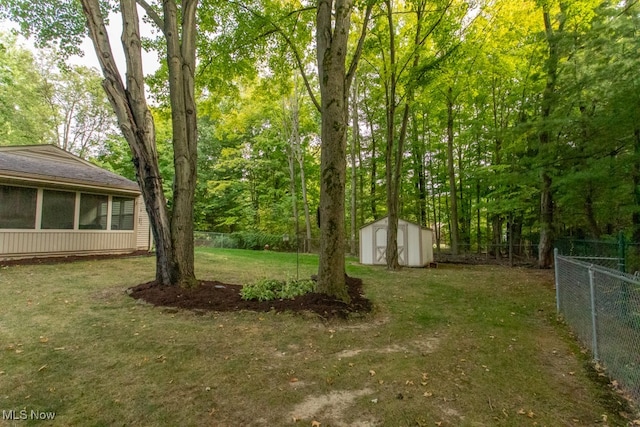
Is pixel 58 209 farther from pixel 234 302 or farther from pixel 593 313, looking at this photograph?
pixel 593 313

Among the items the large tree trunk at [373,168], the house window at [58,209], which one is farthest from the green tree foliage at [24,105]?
the large tree trunk at [373,168]

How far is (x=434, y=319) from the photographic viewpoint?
5.18m

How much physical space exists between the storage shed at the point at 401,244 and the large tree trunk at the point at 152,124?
826 centimetres

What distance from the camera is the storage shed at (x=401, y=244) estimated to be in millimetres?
12516

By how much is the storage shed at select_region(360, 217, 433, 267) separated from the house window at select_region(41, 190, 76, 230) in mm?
10562

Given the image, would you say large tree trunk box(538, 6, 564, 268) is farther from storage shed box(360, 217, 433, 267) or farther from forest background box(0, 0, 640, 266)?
storage shed box(360, 217, 433, 267)

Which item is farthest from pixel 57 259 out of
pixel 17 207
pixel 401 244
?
pixel 401 244

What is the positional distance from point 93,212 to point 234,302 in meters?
8.88

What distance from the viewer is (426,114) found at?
20.3 meters

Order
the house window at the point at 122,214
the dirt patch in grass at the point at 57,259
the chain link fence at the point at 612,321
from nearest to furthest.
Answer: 1. the chain link fence at the point at 612,321
2. the dirt patch in grass at the point at 57,259
3. the house window at the point at 122,214

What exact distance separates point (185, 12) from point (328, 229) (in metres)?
5.30

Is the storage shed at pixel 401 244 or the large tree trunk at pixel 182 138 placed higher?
the large tree trunk at pixel 182 138

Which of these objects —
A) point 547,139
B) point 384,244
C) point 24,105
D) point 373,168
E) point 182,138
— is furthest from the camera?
point 373,168

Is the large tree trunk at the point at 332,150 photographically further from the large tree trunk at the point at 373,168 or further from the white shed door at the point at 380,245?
the large tree trunk at the point at 373,168
